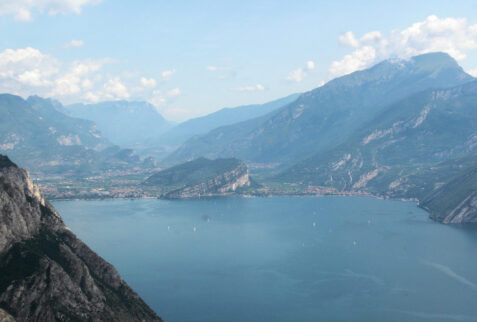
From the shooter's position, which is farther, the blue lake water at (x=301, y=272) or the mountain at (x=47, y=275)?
the blue lake water at (x=301, y=272)

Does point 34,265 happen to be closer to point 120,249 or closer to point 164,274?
point 164,274

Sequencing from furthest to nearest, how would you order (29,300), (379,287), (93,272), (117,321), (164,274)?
(164,274), (379,287), (93,272), (117,321), (29,300)

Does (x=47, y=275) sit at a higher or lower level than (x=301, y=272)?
higher

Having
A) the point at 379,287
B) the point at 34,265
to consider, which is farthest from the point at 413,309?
the point at 34,265

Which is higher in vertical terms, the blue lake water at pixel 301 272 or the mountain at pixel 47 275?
the mountain at pixel 47 275

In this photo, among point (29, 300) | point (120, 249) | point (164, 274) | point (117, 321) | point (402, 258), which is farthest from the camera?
point (120, 249)

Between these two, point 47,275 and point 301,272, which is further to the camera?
point 301,272
